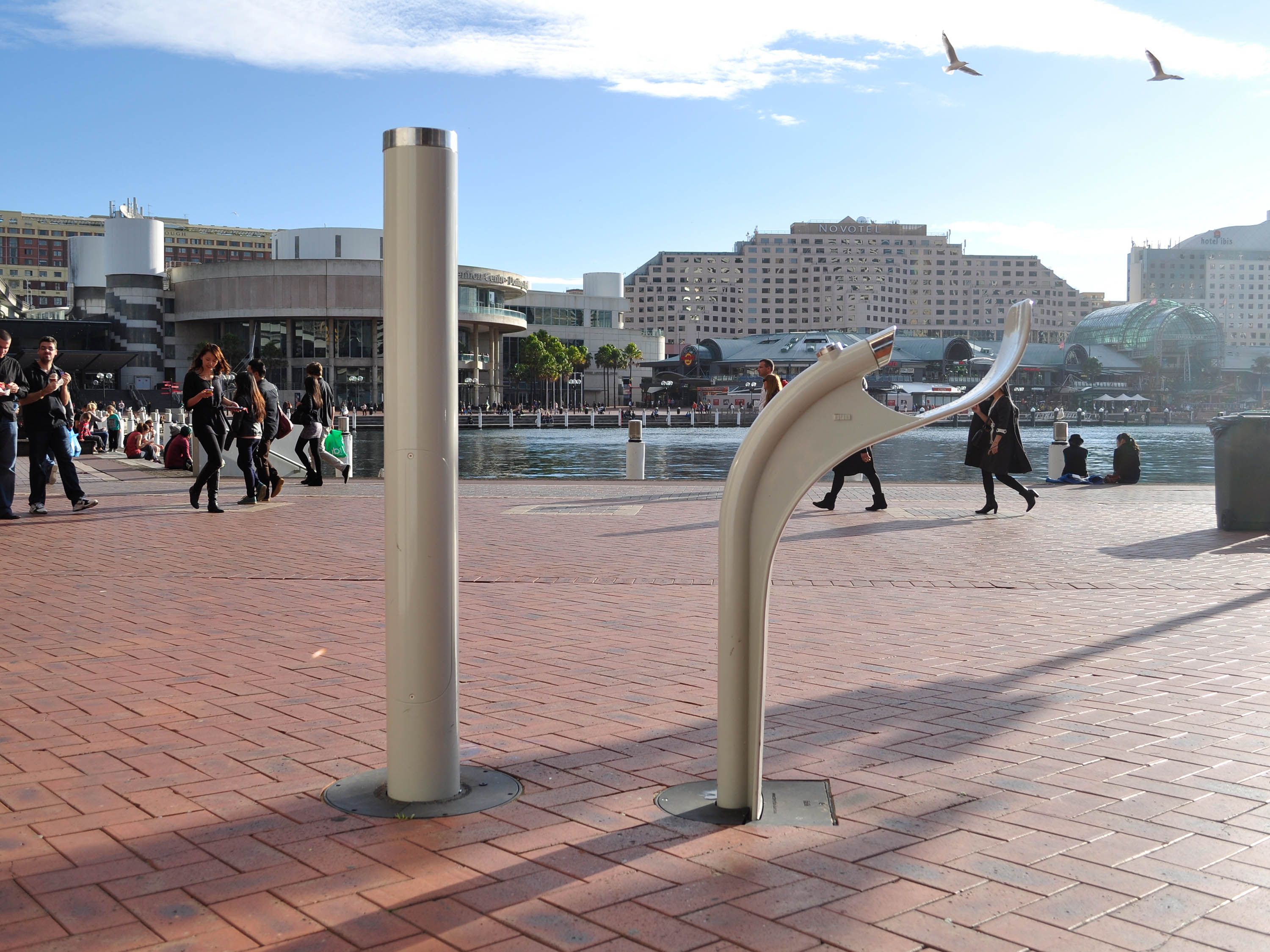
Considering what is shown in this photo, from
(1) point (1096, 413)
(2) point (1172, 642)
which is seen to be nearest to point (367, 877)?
(2) point (1172, 642)

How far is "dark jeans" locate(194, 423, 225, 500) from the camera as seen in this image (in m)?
12.1

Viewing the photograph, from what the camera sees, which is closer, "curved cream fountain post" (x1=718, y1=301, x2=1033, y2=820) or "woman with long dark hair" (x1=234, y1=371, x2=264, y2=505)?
"curved cream fountain post" (x1=718, y1=301, x2=1033, y2=820)

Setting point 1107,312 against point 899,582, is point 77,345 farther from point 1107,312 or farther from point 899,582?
point 1107,312

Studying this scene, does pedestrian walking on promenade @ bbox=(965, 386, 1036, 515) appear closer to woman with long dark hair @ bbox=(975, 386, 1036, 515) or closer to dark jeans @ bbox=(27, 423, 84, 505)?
woman with long dark hair @ bbox=(975, 386, 1036, 515)

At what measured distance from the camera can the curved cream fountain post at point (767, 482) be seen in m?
2.96

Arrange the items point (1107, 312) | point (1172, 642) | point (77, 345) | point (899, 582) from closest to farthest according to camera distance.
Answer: point (1172, 642) → point (899, 582) → point (77, 345) → point (1107, 312)

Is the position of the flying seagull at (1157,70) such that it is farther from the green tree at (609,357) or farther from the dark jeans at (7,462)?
the green tree at (609,357)

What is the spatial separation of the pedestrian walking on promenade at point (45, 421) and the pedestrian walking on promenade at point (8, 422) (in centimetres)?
14

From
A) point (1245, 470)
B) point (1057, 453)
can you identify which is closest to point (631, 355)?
point (1057, 453)

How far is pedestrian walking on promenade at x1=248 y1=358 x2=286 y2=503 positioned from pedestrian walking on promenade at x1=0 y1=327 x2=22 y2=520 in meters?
2.50

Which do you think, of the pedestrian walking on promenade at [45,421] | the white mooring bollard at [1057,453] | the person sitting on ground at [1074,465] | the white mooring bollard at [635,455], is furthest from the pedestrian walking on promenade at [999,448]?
the pedestrian walking on promenade at [45,421]

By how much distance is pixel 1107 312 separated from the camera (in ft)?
563

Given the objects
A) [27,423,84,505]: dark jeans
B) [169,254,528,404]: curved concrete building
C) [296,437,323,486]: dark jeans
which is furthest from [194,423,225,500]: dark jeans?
[169,254,528,404]: curved concrete building

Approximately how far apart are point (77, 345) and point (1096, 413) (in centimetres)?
9156
